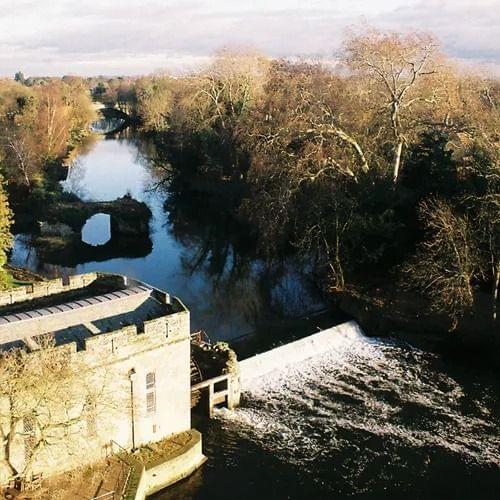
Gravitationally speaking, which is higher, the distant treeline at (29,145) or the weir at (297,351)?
the distant treeline at (29,145)

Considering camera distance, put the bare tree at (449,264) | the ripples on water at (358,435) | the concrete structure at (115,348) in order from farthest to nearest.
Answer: the bare tree at (449,264), the ripples on water at (358,435), the concrete structure at (115,348)

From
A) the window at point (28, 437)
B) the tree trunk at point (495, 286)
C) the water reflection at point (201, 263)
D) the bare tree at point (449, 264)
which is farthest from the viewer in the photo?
the water reflection at point (201, 263)

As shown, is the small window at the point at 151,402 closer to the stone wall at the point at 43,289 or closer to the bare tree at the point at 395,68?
the stone wall at the point at 43,289

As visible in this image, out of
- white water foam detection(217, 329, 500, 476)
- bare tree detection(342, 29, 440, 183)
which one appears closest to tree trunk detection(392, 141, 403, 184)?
bare tree detection(342, 29, 440, 183)

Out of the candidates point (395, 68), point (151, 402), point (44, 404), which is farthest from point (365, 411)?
point (395, 68)

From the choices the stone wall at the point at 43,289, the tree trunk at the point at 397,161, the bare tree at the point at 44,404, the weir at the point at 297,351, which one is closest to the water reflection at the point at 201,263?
the weir at the point at 297,351

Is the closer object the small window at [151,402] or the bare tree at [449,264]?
the small window at [151,402]

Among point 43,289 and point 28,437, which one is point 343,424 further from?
point 43,289

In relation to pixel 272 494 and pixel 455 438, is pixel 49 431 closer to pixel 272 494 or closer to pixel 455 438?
pixel 272 494
